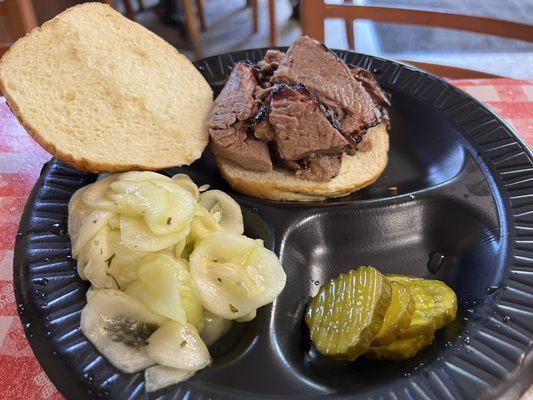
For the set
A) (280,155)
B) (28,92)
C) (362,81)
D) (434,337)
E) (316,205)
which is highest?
(28,92)

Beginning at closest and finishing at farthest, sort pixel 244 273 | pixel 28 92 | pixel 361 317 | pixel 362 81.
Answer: pixel 361 317, pixel 244 273, pixel 28 92, pixel 362 81

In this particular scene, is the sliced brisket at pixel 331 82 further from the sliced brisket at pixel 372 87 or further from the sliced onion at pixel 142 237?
the sliced onion at pixel 142 237

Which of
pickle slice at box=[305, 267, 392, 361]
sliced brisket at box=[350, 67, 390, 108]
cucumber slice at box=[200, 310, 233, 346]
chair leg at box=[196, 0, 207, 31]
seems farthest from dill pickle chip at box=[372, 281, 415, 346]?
chair leg at box=[196, 0, 207, 31]

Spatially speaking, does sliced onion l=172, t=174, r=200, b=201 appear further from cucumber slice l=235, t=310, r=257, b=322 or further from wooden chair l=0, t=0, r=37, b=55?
wooden chair l=0, t=0, r=37, b=55

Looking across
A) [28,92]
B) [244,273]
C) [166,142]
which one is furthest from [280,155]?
[28,92]

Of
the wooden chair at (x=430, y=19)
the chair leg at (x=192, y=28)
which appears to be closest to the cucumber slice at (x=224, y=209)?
the wooden chair at (x=430, y=19)

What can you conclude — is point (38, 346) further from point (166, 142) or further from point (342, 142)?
point (342, 142)

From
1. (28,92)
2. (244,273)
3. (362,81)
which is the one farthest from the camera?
(362,81)
